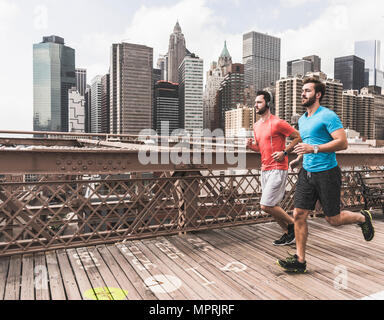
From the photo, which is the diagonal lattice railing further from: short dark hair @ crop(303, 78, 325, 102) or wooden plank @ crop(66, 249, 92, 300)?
short dark hair @ crop(303, 78, 325, 102)

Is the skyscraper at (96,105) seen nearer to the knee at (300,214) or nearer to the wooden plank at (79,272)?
the wooden plank at (79,272)

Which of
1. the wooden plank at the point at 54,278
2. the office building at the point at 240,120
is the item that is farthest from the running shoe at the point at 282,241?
the office building at the point at 240,120

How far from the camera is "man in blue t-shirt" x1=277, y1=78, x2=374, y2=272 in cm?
350

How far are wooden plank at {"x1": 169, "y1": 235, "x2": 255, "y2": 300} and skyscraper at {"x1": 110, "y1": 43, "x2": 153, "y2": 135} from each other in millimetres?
148297

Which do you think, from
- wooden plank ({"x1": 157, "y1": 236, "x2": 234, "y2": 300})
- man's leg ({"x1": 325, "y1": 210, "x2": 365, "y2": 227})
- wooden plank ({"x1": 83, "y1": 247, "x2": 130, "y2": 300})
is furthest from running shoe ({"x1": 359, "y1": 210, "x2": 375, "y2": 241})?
wooden plank ({"x1": 83, "y1": 247, "x2": 130, "y2": 300})

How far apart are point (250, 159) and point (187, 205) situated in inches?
53.3

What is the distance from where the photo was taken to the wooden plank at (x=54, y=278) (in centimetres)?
343

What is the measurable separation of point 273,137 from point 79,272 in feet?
9.83

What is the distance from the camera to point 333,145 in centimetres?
346

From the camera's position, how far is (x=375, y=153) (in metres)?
6.88
